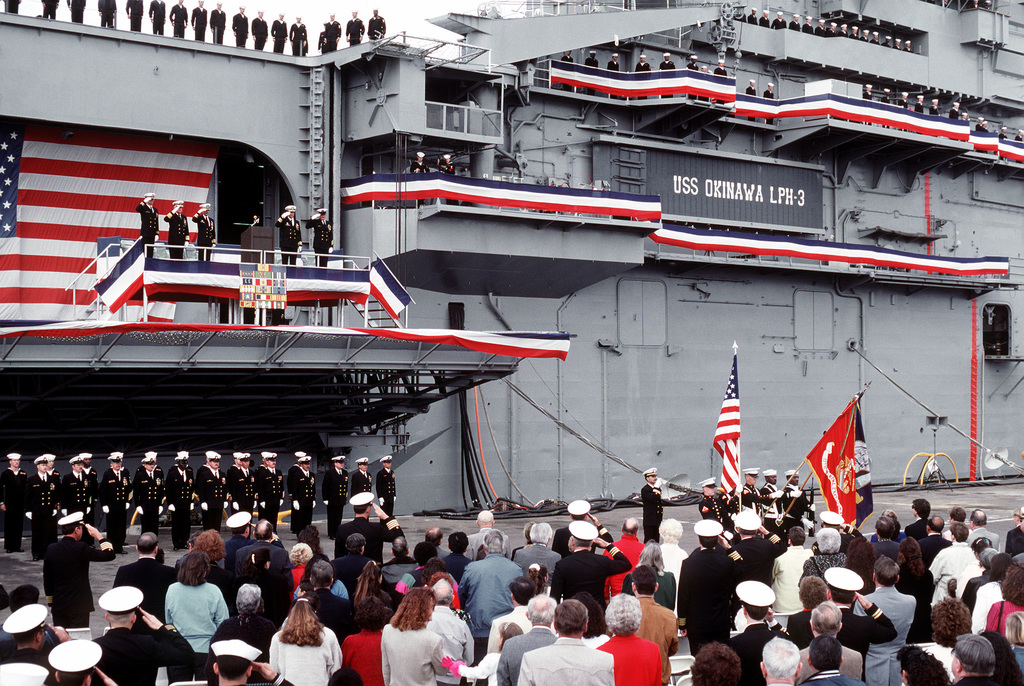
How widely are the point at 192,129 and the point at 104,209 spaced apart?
7.26 feet

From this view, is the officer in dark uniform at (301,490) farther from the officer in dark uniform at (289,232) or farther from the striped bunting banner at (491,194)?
the striped bunting banner at (491,194)

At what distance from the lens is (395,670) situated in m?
6.42

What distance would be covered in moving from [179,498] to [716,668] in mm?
13561

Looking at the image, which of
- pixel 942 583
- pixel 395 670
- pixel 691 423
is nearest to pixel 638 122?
pixel 691 423

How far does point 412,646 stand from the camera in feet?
21.1

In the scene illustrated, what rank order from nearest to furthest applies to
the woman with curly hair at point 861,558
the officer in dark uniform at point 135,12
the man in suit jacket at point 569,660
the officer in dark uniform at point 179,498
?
the man in suit jacket at point 569,660
the woman with curly hair at point 861,558
the officer in dark uniform at point 179,498
the officer in dark uniform at point 135,12

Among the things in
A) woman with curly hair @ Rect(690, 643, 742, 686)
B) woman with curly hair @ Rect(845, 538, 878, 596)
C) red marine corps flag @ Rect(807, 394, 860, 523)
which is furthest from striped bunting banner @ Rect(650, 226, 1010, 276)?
woman with curly hair @ Rect(690, 643, 742, 686)

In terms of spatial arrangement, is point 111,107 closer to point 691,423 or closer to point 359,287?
point 359,287

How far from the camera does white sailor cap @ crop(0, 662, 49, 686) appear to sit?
4.89 m

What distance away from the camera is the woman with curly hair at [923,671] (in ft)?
17.4

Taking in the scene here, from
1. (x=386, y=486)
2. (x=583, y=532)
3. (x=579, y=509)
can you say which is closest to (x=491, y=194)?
(x=386, y=486)

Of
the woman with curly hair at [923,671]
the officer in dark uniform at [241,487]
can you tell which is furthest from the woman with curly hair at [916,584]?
the officer in dark uniform at [241,487]

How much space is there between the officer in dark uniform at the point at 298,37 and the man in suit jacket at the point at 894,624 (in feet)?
55.6

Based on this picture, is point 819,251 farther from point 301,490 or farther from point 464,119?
point 301,490
